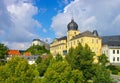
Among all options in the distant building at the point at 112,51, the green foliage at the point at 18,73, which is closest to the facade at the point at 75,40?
the distant building at the point at 112,51

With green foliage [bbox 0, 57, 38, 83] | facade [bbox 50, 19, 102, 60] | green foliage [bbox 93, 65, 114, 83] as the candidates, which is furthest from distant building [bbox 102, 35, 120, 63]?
green foliage [bbox 0, 57, 38, 83]

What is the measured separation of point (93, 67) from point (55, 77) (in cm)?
1927

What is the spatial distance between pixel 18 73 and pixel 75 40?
75.3m

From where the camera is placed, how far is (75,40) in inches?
4481

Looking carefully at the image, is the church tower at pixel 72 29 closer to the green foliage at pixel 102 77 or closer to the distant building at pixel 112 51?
the distant building at pixel 112 51

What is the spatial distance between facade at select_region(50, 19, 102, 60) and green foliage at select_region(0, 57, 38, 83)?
67753 millimetres

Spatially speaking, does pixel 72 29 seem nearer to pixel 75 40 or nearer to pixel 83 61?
pixel 75 40

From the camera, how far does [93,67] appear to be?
57938mm

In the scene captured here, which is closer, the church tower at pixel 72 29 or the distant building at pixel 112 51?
the distant building at pixel 112 51

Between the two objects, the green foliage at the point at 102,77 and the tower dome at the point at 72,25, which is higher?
the tower dome at the point at 72,25

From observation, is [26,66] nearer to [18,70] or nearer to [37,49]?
[18,70]

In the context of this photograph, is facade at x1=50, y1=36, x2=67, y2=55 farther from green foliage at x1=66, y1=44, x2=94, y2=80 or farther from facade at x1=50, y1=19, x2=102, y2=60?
green foliage at x1=66, y1=44, x2=94, y2=80

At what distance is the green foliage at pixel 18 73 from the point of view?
38625 mm

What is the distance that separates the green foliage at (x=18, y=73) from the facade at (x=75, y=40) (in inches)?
2667
